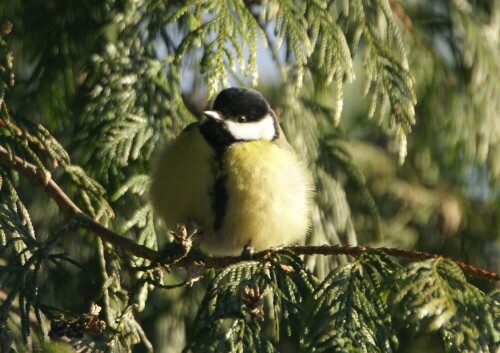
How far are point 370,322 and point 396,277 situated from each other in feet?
0.33

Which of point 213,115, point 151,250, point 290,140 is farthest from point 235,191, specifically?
point 290,140

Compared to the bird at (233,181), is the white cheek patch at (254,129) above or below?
above

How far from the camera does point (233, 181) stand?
2393 millimetres

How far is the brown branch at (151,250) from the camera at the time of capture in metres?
1.75

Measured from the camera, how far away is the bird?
2.41 metres

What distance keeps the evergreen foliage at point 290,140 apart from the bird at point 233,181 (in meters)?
0.11

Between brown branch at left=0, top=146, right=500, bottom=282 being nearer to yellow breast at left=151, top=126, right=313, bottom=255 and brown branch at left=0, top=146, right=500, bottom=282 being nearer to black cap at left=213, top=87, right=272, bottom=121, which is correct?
yellow breast at left=151, top=126, right=313, bottom=255

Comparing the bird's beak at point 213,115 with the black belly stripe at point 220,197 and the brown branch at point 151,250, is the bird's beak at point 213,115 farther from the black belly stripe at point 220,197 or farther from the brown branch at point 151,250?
the brown branch at point 151,250

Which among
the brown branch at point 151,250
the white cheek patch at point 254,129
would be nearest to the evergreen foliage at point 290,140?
the brown branch at point 151,250

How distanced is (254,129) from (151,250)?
661 millimetres

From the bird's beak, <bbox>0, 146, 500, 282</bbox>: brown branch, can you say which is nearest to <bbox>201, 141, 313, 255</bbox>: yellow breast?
the bird's beak

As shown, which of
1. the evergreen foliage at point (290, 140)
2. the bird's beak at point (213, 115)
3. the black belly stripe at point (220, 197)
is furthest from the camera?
the bird's beak at point (213, 115)

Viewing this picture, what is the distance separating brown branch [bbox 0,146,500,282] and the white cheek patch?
48 centimetres

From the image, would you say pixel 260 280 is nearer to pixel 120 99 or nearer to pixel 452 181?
pixel 120 99
